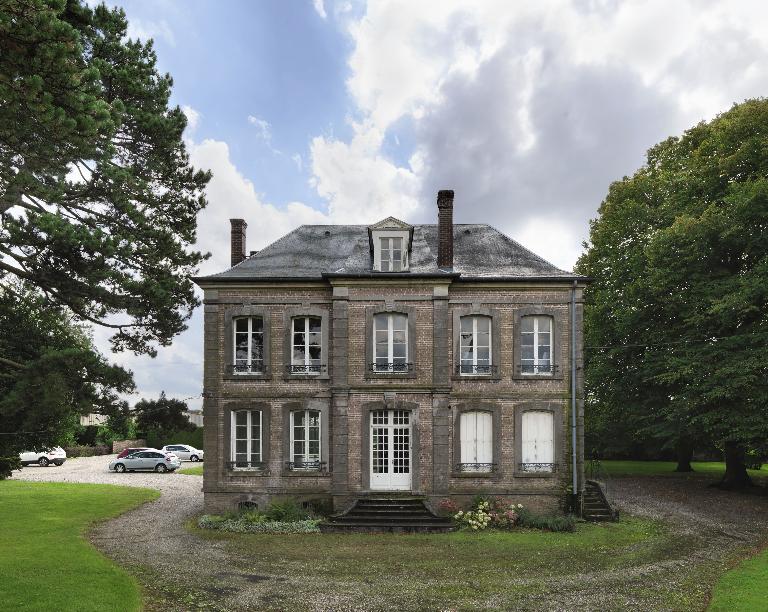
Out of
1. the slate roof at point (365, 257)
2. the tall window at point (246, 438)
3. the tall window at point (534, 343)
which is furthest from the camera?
the tall window at point (534, 343)

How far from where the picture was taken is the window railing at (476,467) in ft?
66.2

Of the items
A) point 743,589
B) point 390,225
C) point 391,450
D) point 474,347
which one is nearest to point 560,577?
point 743,589

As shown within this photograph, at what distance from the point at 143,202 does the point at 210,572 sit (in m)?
12.3

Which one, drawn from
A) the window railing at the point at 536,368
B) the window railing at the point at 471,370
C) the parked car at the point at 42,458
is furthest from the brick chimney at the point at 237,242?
the parked car at the point at 42,458

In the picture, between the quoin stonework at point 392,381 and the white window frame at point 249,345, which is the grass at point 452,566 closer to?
the quoin stonework at point 392,381

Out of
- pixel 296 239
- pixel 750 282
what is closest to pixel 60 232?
pixel 296 239

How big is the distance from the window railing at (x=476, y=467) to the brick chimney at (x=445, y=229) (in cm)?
680

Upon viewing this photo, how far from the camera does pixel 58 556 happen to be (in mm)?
14625

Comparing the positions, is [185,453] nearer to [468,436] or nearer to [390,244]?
[468,436]

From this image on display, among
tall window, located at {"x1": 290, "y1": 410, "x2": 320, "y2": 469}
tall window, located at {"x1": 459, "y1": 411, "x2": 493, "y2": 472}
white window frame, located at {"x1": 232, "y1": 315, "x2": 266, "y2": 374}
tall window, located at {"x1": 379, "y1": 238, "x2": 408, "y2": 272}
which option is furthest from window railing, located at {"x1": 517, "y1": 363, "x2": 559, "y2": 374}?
white window frame, located at {"x1": 232, "y1": 315, "x2": 266, "y2": 374}

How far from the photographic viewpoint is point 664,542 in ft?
55.9

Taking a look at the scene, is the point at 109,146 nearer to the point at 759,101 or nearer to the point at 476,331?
the point at 476,331

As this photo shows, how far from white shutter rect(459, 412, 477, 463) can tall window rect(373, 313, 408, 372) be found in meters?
2.90

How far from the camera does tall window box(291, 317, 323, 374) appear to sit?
2058 centimetres
